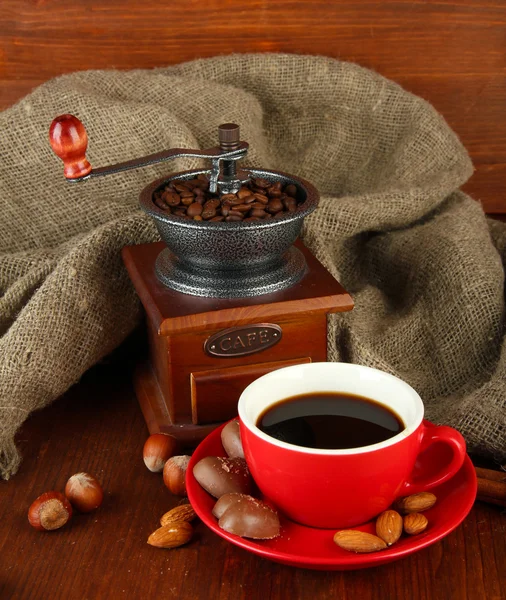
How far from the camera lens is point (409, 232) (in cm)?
128

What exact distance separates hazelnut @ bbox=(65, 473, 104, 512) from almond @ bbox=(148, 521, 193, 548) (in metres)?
0.09

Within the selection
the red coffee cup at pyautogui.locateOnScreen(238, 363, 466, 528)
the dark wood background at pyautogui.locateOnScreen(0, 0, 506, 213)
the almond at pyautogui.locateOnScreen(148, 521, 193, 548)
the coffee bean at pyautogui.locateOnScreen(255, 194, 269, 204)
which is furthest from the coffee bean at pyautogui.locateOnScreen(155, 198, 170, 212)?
the dark wood background at pyautogui.locateOnScreen(0, 0, 506, 213)

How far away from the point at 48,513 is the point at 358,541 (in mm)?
320

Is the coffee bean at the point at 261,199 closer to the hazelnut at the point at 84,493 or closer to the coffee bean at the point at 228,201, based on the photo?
the coffee bean at the point at 228,201

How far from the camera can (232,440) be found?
87 cm

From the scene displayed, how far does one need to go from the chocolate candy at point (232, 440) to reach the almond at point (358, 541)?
0.49 feet

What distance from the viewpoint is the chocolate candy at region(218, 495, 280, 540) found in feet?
2.48

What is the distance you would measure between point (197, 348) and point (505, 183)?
0.83m

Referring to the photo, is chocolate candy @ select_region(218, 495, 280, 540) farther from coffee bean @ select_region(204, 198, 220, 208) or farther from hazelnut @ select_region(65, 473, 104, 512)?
coffee bean @ select_region(204, 198, 220, 208)

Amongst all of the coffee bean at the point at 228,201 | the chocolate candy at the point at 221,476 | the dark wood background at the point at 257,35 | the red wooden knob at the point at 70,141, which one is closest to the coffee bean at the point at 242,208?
the coffee bean at the point at 228,201

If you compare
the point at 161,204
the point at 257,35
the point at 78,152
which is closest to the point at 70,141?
the point at 78,152

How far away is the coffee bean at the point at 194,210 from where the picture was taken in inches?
37.2

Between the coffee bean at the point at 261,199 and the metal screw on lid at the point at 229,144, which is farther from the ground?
the metal screw on lid at the point at 229,144

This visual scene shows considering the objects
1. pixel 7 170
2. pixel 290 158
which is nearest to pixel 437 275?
pixel 290 158
